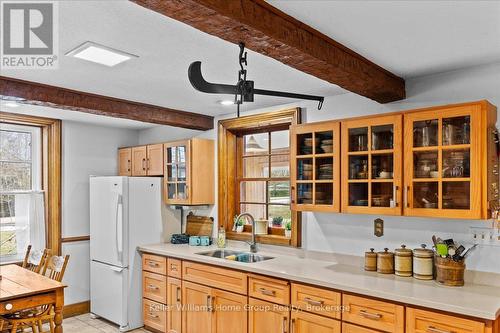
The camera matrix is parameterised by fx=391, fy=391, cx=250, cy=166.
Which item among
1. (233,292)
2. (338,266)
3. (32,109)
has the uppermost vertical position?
(32,109)

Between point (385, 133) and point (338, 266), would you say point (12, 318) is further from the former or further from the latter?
point (385, 133)

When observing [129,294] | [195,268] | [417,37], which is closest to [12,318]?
[129,294]

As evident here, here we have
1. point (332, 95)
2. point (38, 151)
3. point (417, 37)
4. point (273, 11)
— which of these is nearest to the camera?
point (273, 11)

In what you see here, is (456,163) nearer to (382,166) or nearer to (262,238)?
(382,166)

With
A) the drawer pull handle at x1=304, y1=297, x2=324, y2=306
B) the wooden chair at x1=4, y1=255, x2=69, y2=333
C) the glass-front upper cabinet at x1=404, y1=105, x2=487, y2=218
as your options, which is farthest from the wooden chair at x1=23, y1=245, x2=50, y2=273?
the glass-front upper cabinet at x1=404, y1=105, x2=487, y2=218

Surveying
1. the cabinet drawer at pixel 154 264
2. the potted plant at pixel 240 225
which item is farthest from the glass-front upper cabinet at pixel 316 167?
the cabinet drawer at pixel 154 264

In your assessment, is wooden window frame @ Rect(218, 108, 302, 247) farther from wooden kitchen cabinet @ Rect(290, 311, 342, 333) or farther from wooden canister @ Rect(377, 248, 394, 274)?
wooden canister @ Rect(377, 248, 394, 274)

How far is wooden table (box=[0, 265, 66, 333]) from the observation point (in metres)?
2.88

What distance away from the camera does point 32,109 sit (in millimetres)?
4164

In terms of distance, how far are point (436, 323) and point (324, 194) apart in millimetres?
→ 1252

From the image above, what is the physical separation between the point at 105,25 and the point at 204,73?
37.7 inches

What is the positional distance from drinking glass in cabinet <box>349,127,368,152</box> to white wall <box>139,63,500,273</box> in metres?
0.36

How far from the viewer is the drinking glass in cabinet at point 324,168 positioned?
317 centimetres

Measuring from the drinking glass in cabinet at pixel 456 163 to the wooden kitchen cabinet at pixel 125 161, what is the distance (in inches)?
154
